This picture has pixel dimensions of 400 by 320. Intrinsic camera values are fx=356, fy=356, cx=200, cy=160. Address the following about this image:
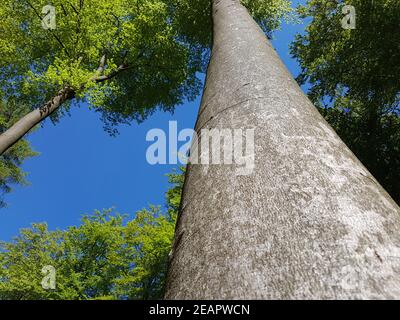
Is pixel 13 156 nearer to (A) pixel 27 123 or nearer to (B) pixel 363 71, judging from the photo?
(A) pixel 27 123

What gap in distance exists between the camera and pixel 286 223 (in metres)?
1.21

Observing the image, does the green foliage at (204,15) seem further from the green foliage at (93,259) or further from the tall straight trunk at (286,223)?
the tall straight trunk at (286,223)

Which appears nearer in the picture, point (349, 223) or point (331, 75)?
point (349, 223)

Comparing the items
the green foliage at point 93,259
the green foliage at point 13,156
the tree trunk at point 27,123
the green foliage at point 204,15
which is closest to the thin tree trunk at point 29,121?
the tree trunk at point 27,123

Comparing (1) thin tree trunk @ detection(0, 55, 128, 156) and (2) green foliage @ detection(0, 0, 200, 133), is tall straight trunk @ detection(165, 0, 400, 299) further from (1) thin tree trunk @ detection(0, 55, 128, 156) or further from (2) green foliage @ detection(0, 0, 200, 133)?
(2) green foliage @ detection(0, 0, 200, 133)

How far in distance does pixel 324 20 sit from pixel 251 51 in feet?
33.5

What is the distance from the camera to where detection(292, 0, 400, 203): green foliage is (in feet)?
33.9

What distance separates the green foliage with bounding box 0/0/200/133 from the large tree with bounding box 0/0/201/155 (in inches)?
1.1

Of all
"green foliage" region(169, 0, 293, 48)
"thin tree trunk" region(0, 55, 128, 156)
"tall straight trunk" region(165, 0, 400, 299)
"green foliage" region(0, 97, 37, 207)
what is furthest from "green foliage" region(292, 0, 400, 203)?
"green foliage" region(0, 97, 37, 207)

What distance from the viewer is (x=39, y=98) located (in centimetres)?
1406

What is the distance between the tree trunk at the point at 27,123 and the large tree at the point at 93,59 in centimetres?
2

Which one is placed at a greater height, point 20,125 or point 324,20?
point 324,20
